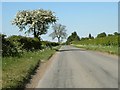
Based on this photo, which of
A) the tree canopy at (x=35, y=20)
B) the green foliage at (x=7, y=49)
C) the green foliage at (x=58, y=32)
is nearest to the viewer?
the green foliage at (x=7, y=49)

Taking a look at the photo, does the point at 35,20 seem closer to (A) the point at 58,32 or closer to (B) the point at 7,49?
(B) the point at 7,49

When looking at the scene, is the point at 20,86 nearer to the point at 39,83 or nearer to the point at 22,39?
the point at 39,83

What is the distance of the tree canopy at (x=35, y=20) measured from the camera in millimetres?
62622

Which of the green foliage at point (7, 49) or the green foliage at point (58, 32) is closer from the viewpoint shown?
the green foliage at point (7, 49)

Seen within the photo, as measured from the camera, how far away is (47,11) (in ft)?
212

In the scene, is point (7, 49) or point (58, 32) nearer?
point (7, 49)

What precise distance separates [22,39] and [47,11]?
82.9 ft

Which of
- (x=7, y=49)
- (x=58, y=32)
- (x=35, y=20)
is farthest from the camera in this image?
(x=58, y=32)

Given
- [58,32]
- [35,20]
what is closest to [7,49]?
[35,20]

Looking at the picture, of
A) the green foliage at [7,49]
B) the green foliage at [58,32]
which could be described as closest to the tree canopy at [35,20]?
the green foliage at [7,49]

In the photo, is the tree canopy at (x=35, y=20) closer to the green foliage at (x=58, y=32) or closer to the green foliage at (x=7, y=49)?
the green foliage at (x=7, y=49)

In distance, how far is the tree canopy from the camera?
205 feet

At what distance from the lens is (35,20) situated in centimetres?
6256

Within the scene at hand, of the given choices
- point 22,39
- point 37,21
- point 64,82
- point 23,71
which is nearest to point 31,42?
point 22,39
